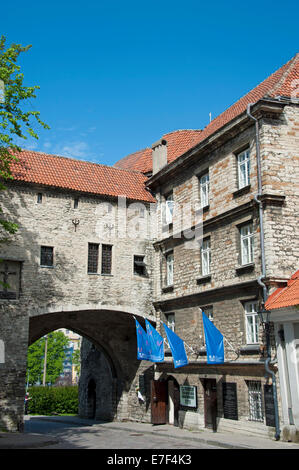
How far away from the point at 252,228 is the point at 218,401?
6397mm

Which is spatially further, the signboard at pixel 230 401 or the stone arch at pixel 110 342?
the stone arch at pixel 110 342

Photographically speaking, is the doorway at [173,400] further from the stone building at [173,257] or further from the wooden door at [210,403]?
the wooden door at [210,403]

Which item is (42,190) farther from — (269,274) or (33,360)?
(33,360)

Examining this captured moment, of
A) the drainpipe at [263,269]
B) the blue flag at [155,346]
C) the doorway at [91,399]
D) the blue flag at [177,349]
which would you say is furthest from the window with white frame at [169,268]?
the doorway at [91,399]

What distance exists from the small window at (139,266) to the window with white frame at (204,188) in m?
4.50

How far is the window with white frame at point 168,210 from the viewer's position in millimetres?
23984

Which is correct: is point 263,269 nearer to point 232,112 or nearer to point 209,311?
point 209,311

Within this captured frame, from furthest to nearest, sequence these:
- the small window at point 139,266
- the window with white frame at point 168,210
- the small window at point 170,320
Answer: the small window at point 139,266
the window with white frame at point 168,210
the small window at point 170,320

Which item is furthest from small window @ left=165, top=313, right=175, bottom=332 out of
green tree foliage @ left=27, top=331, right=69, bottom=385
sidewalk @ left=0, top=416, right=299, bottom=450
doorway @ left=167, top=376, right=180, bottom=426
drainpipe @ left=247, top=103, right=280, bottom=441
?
green tree foliage @ left=27, top=331, right=69, bottom=385

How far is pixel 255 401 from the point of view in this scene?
17188 millimetres

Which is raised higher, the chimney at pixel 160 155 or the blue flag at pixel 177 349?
the chimney at pixel 160 155

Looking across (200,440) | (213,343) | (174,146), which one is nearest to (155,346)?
(213,343)

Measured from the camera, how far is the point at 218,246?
19.8 metres

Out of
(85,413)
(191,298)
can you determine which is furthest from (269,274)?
(85,413)
